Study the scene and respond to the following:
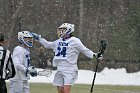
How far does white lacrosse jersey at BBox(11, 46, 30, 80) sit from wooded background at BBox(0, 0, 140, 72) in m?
22.3

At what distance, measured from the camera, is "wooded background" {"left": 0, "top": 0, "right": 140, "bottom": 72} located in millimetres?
35719

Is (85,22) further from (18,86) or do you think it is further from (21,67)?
(21,67)

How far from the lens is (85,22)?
3775cm

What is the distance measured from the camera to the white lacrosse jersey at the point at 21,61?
463 inches

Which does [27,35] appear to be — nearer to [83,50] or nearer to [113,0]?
[83,50]

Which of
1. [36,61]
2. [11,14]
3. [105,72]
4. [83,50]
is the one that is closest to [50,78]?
[105,72]

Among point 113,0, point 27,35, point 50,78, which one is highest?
point 113,0

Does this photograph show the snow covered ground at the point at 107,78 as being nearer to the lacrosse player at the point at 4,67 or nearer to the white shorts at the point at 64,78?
the white shorts at the point at 64,78

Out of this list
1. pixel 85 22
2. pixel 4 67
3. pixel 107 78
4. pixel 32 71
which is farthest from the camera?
pixel 85 22

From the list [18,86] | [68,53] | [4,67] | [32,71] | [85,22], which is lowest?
[18,86]

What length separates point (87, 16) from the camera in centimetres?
3806

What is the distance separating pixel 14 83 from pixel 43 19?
85.4 ft

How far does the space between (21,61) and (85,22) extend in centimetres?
2601

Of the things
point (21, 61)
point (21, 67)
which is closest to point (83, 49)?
point (21, 61)
